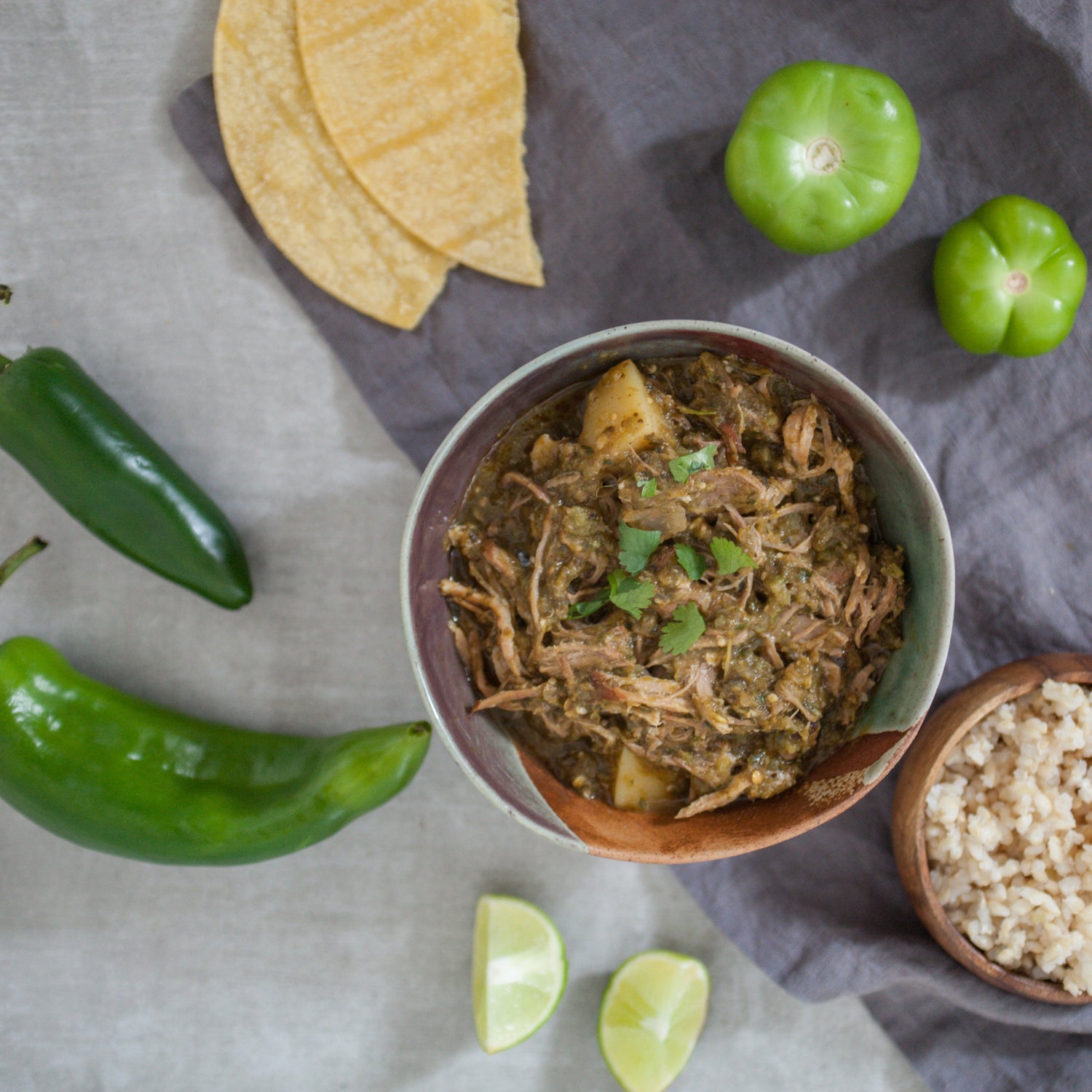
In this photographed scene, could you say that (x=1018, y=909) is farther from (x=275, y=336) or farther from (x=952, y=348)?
(x=275, y=336)

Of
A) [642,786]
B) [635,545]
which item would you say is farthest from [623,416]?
[642,786]

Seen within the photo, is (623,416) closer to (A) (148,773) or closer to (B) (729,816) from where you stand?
(B) (729,816)

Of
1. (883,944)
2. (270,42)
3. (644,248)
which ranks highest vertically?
(270,42)

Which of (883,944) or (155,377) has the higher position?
(155,377)

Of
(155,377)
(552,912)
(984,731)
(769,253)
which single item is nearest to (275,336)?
(155,377)

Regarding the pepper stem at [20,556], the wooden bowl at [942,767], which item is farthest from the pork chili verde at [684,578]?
the pepper stem at [20,556]

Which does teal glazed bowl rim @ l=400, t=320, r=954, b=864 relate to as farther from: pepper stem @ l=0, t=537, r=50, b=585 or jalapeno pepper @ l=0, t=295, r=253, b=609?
pepper stem @ l=0, t=537, r=50, b=585
